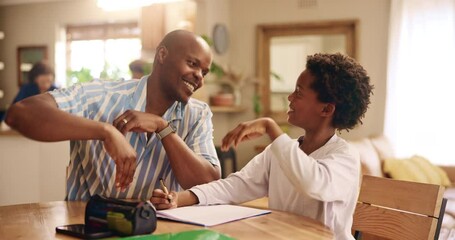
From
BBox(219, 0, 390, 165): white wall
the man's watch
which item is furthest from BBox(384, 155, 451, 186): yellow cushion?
the man's watch

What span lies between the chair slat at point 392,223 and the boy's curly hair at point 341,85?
32 centimetres

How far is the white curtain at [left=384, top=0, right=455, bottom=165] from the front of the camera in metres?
5.25

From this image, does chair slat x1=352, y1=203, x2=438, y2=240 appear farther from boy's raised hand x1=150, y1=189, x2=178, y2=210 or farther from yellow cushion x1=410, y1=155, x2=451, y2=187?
yellow cushion x1=410, y1=155, x2=451, y2=187

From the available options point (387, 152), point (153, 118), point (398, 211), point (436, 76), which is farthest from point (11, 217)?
point (436, 76)

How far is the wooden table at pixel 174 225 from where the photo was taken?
1.29 m

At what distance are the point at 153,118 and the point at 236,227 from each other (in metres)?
0.49

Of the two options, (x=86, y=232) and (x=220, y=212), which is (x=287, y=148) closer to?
(x=220, y=212)

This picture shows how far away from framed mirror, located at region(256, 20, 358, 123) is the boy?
4077 millimetres

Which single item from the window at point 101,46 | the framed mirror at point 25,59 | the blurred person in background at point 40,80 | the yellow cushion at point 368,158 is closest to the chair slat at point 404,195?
the yellow cushion at point 368,158

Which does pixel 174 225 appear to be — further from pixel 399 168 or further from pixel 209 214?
pixel 399 168

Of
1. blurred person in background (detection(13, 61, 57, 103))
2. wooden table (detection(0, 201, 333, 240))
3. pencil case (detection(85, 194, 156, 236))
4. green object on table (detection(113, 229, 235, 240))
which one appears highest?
blurred person in background (detection(13, 61, 57, 103))

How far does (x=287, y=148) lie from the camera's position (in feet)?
4.60

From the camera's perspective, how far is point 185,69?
1844 mm

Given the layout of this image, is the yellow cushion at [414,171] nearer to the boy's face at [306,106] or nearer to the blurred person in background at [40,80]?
the boy's face at [306,106]
